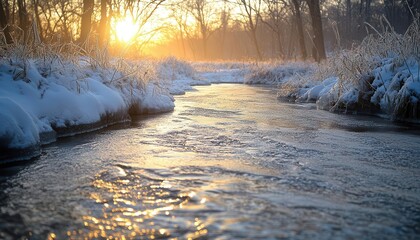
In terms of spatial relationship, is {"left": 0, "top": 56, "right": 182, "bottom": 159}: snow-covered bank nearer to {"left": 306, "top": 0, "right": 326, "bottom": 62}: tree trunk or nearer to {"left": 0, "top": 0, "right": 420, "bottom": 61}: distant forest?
{"left": 0, "top": 0, "right": 420, "bottom": 61}: distant forest

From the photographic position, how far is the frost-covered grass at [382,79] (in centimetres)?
489

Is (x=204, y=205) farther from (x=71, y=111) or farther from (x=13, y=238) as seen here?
(x=71, y=111)

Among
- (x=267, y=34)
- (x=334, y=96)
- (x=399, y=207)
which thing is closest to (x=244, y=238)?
(x=399, y=207)

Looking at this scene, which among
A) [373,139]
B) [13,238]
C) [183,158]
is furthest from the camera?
[373,139]

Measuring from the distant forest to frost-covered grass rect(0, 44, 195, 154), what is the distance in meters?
0.27

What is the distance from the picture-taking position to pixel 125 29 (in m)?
19.3

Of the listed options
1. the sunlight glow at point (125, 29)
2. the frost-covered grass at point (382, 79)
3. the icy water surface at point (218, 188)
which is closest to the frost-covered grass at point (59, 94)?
the icy water surface at point (218, 188)

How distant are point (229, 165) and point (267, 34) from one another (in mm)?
47215

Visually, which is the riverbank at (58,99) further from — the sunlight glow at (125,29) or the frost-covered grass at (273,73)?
the sunlight glow at (125,29)

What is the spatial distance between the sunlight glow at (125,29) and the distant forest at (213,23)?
4.6 inches

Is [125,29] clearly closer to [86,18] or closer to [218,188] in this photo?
[86,18]

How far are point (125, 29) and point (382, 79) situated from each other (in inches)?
621

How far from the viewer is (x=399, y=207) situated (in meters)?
1.87

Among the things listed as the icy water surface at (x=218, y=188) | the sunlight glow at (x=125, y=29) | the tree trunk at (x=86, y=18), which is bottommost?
the icy water surface at (x=218, y=188)
